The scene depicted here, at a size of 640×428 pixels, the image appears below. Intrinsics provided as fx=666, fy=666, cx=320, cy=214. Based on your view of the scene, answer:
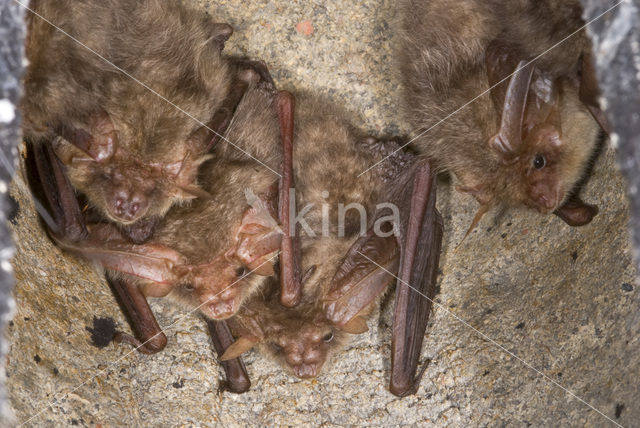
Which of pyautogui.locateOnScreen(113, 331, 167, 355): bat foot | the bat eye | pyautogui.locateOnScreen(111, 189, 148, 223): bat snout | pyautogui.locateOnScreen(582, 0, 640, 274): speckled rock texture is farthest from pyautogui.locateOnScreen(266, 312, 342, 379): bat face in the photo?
pyautogui.locateOnScreen(582, 0, 640, 274): speckled rock texture

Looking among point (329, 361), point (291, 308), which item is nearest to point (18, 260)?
point (291, 308)

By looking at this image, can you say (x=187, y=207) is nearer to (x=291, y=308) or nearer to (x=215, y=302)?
(x=215, y=302)

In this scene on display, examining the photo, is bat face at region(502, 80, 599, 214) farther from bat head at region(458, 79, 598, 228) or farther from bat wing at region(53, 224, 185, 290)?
bat wing at region(53, 224, 185, 290)

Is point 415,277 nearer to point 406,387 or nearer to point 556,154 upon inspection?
point 406,387

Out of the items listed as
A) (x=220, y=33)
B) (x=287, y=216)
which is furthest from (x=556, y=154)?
(x=220, y=33)

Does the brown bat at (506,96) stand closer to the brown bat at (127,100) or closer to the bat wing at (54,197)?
the brown bat at (127,100)

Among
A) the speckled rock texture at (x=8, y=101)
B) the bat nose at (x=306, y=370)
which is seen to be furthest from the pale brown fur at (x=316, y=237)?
the speckled rock texture at (x=8, y=101)
